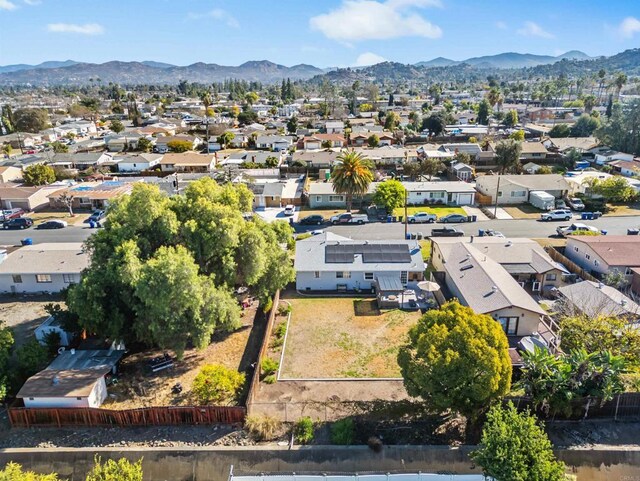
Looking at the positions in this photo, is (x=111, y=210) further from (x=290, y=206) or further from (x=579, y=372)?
(x=290, y=206)

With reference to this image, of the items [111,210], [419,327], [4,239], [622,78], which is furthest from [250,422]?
[622,78]

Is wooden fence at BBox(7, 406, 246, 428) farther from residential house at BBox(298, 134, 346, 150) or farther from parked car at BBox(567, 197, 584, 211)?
residential house at BBox(298, 134, 346, 150)

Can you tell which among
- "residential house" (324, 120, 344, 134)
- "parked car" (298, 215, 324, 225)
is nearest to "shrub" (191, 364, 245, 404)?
"parked car" (298, 215, 324, 225)

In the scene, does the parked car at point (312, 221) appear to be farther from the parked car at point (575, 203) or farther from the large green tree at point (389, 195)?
the parked car at point (575, 203)

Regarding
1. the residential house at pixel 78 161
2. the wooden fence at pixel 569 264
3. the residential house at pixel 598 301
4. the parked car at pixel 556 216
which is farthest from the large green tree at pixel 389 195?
the residential house at pixel 78 161

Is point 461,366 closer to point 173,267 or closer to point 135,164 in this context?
point 173,267

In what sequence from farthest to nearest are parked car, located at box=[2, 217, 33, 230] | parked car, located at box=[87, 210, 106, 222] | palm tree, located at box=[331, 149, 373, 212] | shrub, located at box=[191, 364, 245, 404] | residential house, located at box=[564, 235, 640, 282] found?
parked car, located at box=[87, 210, 106, 222] < palm tree, located at box=[331, 149, 373, 212] < parked car, located at box=[2, 217, 33, 230] < residential house, located at box=[564, 235, 640, 282] < shrub, located at box=[191, 364, 245, 404]
